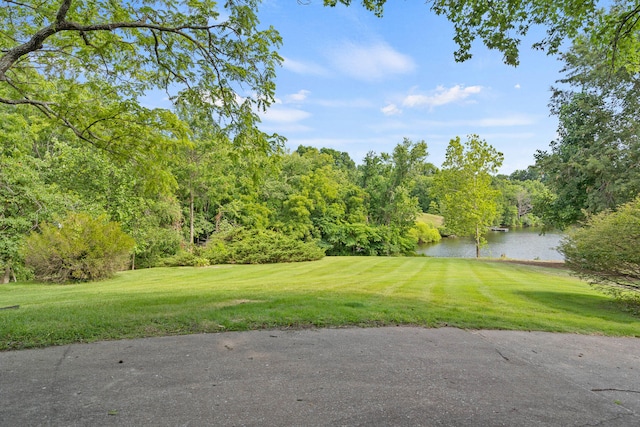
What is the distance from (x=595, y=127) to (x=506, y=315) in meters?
19.6

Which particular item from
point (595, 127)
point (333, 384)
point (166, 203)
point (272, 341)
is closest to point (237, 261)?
point (166, 203)

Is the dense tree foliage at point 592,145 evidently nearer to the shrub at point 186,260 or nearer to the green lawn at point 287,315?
the green lawn at point 287,315

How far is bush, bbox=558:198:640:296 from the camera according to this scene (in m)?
7.57

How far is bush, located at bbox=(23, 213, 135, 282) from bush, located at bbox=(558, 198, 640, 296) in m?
15.3

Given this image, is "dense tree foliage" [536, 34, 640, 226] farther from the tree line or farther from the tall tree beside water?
the tall tree beside water

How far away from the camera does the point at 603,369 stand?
4078mm

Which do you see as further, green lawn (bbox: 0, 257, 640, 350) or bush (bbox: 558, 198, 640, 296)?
bush (bbox: 558, 198, 640, 296)

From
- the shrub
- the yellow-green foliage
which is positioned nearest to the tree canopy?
the shrub

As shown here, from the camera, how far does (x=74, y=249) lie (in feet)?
42.4

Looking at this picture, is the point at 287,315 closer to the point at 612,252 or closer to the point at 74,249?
the point at 612,252

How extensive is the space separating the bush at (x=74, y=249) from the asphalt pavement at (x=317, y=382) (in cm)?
1049

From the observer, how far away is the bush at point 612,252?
7573 millimetres

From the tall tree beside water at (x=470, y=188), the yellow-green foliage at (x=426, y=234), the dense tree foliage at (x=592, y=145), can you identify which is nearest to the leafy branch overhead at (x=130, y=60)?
the dense tree foliage at (x=592, y=145)

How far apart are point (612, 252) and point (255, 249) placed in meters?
18.5
